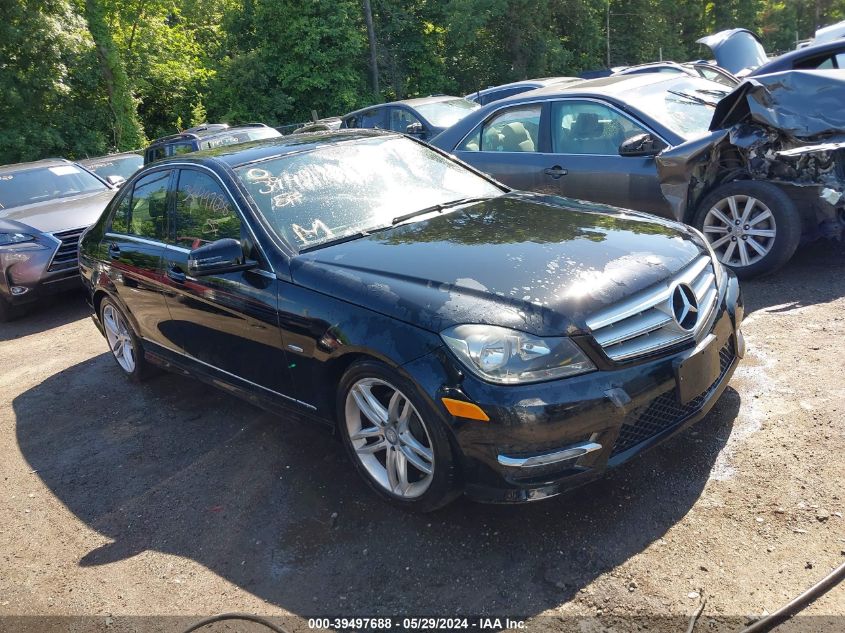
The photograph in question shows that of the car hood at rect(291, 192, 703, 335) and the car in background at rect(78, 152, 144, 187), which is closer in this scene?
the car hood at rect(291, 192, 703, 335)

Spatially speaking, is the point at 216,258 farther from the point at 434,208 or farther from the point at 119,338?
the point at 119,338

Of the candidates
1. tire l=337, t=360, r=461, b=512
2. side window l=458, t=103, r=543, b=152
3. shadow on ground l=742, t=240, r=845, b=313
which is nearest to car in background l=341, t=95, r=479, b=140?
side window l=458, t=103, r=543, b=152

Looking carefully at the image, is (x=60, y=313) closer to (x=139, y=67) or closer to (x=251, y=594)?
(x=251, y=594)

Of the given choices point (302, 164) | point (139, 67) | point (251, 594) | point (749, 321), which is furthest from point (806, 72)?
point (139, 67)

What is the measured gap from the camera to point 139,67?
26.1m

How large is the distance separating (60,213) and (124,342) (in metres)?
4.08

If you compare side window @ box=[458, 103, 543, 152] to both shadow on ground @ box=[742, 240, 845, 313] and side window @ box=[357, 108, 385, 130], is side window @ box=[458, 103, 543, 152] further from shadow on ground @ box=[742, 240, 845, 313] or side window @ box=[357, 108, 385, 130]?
side window @ box=[357, 108, 385, 130]

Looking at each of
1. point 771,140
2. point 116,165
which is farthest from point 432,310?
point 116,165

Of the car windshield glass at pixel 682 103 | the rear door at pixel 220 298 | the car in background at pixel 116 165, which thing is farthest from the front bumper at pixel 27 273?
the car windshield glass at pixel 682 103

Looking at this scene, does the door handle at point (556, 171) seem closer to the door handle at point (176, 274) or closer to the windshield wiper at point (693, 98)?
the windshield wiper at point (693, 98)

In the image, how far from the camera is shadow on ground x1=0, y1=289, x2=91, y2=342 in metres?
8.00

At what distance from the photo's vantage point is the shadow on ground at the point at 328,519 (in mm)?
2879

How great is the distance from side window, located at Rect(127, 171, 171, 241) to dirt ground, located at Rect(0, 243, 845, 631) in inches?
50.9

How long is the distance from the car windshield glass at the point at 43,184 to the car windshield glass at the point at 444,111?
4.96 meters
